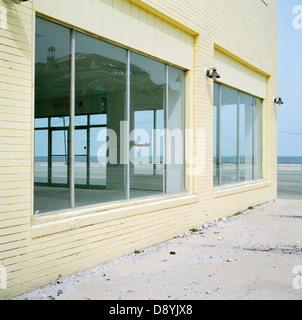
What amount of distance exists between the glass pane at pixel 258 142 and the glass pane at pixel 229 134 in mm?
2088

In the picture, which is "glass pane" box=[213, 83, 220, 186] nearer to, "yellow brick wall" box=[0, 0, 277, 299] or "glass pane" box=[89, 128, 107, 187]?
"yellow brick wall" box=[0, 0, 277, 299]

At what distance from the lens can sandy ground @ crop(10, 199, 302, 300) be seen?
171 inches

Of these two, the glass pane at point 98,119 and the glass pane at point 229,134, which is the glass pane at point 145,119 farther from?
the glass pane at point 229,134

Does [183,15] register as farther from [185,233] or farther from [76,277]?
[76,277]

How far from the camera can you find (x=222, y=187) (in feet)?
31.9

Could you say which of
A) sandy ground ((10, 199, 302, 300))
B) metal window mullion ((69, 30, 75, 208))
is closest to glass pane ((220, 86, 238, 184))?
sandy ground ((10, 199, 302, 300))

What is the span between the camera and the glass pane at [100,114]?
18.3ft

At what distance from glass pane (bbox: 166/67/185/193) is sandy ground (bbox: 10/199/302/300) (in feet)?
3.73

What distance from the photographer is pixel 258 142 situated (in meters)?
13.0

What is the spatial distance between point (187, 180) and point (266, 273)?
3230mm

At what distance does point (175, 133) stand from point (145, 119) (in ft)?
3.49

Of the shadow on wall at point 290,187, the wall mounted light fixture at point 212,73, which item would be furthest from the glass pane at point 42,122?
the shadow on wall at point 290,187

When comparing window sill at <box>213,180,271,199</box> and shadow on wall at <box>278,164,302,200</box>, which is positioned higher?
window sill at <box>213,180,271,199</box>
